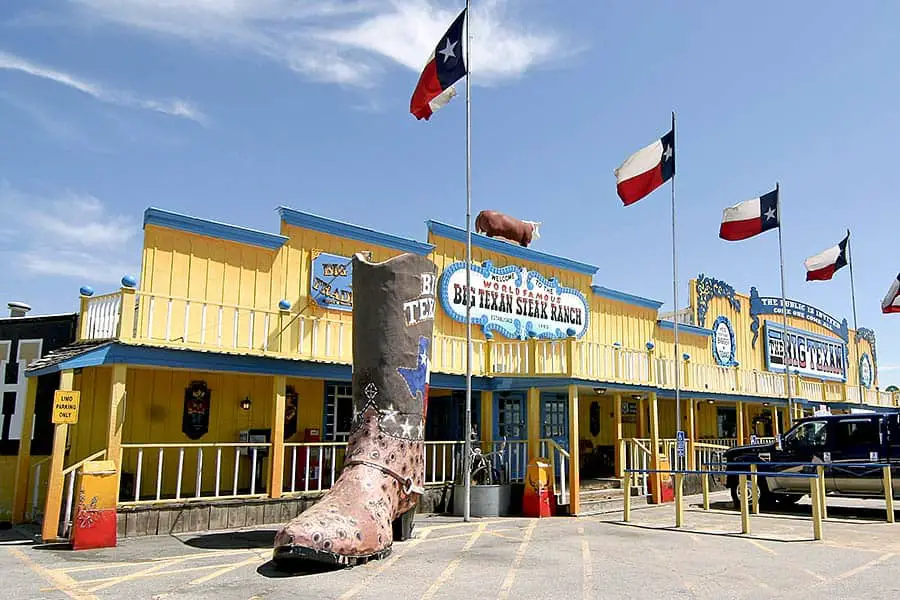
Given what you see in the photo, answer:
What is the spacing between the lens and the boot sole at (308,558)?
7.59m

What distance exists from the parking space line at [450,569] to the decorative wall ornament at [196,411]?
5311mm

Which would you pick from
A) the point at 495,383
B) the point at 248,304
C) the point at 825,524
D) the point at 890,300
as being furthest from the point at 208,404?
the point at 890,300

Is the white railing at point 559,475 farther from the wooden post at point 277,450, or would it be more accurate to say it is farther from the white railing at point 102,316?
the white railing at point 102,316

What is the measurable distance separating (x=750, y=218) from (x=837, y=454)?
887 cm

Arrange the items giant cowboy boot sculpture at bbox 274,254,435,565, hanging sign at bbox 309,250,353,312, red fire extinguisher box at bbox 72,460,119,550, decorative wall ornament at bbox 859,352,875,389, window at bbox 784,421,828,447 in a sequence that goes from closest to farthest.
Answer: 1. giant cowboy boot sculpture at bbox 274,254,435,565
2. red fire extinguisher box at bbox 72,460,119,550
3. hanging sign at bbox 309,250,353,312
4. window at bbox 784,421,828,447
5. decorative wall ornament at bbox 859,352,875,389

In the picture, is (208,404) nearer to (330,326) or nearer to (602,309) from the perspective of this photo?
(330,326)

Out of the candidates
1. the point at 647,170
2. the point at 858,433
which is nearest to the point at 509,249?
the point at 647,170

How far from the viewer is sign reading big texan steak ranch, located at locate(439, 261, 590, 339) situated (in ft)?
56.4

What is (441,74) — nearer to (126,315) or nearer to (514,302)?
(514,302)

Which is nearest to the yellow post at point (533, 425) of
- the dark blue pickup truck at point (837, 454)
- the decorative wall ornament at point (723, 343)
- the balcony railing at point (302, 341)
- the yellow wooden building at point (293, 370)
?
the yellow wooden building at point (293, 370)

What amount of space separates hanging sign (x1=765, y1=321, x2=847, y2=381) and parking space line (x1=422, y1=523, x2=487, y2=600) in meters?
19.7

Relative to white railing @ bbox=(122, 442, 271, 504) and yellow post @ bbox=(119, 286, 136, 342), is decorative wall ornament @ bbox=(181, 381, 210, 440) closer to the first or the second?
white railing @ bbox=(122, 442, 271, 504)

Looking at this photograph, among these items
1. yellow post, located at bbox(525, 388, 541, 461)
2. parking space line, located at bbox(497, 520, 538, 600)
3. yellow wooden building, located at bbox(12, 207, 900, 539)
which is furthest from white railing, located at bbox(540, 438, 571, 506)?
parking space line, located at bbox(497, 520, 538, 600)

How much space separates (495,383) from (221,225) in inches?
240
